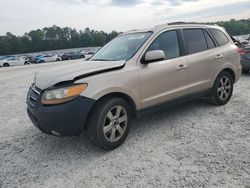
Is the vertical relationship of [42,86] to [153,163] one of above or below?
above

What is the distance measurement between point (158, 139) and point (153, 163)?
777mm

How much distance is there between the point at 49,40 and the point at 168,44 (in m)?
102

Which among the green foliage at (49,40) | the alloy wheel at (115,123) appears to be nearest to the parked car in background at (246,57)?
the alloy wheel at (115,123)

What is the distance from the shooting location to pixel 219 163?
3311 millimetres

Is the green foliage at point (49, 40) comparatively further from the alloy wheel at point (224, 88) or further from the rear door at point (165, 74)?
the rear door at point (165, 74)

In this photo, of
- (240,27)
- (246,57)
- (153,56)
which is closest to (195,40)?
(153,56)

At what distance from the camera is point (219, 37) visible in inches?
222

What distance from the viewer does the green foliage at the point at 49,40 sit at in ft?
300

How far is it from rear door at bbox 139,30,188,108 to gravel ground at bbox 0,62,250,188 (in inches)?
24.0

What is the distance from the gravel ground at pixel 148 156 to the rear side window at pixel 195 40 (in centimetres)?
129

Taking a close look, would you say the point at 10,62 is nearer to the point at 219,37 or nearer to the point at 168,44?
the point at 219,37

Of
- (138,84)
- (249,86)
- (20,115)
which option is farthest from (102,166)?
(249,86)

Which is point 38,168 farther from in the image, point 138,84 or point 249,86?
point 249,86

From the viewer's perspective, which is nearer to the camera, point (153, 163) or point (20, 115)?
point (153, 163)
